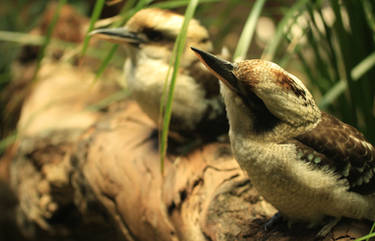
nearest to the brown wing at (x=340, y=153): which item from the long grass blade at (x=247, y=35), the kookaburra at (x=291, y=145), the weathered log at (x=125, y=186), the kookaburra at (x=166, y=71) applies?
the kookaburra at (x=291, y=145)

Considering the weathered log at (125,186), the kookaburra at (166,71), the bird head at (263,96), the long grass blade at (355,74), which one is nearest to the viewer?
the bird head at (263,96)

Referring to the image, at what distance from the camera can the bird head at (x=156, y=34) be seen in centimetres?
165

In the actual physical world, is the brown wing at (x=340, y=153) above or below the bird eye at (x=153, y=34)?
below

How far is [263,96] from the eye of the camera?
1010mm

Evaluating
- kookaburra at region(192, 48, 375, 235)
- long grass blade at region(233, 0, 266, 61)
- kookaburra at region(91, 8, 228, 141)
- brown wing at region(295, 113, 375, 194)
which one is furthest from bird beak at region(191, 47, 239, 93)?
kookaburra at region(91, 8, 228, 141)

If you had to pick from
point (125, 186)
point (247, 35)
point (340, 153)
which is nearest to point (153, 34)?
point (247, 35)

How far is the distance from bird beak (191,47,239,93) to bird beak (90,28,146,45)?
69 cm

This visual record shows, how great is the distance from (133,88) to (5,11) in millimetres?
2616

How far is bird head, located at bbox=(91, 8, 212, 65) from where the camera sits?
1.65 meters

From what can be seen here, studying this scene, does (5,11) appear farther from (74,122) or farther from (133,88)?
(133,88)

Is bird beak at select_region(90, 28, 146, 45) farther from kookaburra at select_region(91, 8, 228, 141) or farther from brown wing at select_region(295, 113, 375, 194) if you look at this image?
brown wing at select_region(295, 113, 375, 194)

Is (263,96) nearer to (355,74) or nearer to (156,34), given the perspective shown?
(355,74)

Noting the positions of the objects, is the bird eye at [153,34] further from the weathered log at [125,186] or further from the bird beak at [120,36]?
the weathered log at [125,186]

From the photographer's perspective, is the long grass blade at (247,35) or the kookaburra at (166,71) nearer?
the long grass blade at (247,35)
